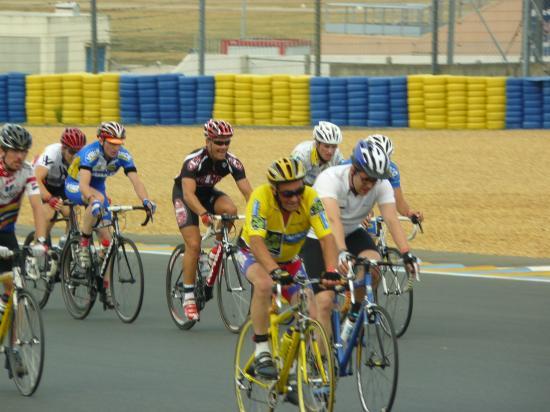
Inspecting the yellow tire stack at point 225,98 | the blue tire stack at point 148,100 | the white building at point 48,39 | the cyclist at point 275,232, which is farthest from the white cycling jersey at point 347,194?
the white building at point 48,39

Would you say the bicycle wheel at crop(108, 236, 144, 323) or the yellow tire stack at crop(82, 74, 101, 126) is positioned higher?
the yellow tire stack at crop(82, 74, 101, 126)

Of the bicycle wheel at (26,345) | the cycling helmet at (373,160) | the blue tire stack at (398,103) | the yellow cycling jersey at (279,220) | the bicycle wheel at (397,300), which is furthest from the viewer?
the blue tire stack at (398,103)

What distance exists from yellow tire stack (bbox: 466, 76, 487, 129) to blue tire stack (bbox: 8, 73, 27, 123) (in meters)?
9.88

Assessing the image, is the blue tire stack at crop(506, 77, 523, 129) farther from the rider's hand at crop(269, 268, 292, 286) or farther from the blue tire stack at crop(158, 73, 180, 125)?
the rider's hand at crop(269, 268, 292, 286)

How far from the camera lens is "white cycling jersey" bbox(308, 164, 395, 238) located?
32.8 feet

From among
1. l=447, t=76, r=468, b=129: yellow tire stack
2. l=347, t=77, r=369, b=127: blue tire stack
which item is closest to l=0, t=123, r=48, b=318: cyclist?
l=447, t=76, r=468, b=129: yellow tire stack

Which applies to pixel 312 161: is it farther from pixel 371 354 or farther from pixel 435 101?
pixel 435 101

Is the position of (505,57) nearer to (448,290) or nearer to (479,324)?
(448,290)

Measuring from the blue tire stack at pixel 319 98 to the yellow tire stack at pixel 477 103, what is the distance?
2.87 meters

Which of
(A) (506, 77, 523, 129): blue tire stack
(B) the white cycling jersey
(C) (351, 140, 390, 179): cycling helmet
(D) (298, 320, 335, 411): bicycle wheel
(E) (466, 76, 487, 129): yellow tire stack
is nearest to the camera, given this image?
(D) (298, 320, 335, 411): bicycle wheel

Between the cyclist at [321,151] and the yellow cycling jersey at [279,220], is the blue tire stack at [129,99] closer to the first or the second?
the cyclist at [321,151]

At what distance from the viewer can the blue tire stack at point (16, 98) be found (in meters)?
30.2

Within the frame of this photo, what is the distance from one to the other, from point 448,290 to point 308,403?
7044mm

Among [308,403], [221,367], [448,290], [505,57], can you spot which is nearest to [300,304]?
[308,403]
